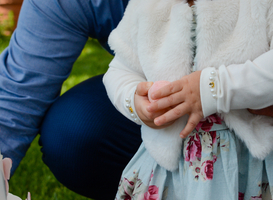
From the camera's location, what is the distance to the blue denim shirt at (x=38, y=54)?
38.7 inches

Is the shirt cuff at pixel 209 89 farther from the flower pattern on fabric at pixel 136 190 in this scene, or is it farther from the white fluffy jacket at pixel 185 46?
the flower pattern on fabric at pixel 136 190

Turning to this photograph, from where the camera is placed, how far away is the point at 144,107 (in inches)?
27.4

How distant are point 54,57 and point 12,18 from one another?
2.63 meters

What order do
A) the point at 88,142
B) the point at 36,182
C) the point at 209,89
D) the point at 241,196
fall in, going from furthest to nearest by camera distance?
1. the point at 36,182
2. the point at 88,142
3. the point at 241,196
4. the point at 209,89

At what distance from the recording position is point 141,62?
29.3 inches

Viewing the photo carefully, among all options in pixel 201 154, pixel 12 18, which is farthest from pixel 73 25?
pixel 12 18

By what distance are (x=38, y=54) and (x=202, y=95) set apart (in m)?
0.66

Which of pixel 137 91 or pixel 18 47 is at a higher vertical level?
pixel 137 91

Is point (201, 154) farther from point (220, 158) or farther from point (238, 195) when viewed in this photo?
point (238, 195)

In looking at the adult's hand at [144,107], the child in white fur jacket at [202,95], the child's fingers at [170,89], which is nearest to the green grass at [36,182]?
the child in white fur jacket at [202,95]

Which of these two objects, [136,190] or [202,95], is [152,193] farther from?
[202,95]

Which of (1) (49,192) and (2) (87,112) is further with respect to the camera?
(1) (49,192)

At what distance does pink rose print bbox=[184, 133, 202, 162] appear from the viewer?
2.31 feet

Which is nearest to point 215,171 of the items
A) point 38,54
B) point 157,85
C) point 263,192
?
point 263,192
